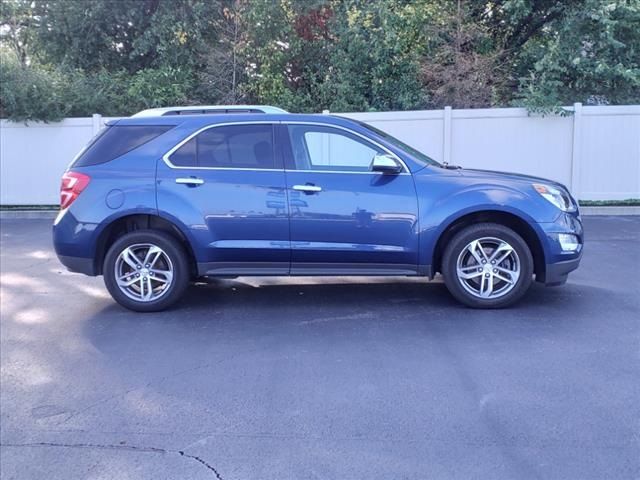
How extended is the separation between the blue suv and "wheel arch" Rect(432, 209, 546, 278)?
0.01 metres

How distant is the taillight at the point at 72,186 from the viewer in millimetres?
6797

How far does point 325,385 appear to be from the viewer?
491cm

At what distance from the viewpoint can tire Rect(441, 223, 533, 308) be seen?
6578 mm

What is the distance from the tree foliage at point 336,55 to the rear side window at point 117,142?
31.1ft

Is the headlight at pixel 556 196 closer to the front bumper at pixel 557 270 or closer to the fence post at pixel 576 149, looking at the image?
the front bumper at pixel 557 270

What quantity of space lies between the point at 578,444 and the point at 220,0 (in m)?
16.1

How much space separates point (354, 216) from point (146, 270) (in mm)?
2070

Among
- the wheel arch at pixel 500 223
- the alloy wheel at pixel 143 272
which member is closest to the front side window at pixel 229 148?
the alloy wheel at pixel 143 272

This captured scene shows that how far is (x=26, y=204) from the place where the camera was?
1606 cm

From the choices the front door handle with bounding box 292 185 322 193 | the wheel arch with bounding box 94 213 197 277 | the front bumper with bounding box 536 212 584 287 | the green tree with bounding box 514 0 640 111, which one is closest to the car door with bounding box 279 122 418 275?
the front door handle with bounding box 292 185 322 193

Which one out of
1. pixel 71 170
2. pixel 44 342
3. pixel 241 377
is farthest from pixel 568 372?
pixel 71 170

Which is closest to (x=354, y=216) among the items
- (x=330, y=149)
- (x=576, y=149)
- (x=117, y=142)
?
(x=330, y=149)

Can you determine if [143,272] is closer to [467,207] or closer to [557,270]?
[467,207]

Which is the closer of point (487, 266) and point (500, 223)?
point (487, 266)
